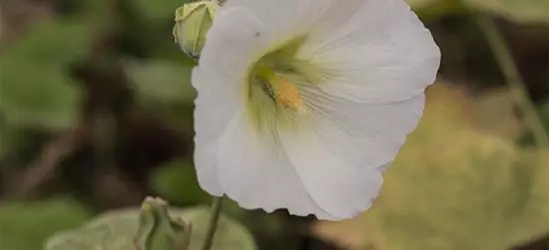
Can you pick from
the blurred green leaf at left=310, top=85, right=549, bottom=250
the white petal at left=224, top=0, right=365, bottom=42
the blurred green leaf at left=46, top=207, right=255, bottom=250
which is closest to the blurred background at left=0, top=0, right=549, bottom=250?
the blurred green leaf at left=310, top=85, right=549, bottom=250

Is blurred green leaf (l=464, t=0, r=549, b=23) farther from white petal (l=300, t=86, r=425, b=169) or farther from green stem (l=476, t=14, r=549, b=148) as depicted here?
white petal (l=300, t=86, r=425, b=169)

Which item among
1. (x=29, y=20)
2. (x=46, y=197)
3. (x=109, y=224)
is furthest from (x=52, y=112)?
(x=109, y=224)

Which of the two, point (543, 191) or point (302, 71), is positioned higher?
point (302, 71)

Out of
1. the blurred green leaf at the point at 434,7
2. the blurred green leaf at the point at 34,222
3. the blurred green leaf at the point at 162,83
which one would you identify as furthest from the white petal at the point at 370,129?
the blurred green leaf at the point at 162,83

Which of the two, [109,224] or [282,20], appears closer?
[282,20]

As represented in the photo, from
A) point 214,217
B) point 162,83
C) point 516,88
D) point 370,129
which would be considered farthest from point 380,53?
point 162,83

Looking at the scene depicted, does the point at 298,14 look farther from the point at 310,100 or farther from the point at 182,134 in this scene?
the point at 182,134

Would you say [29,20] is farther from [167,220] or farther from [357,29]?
[357,29]
